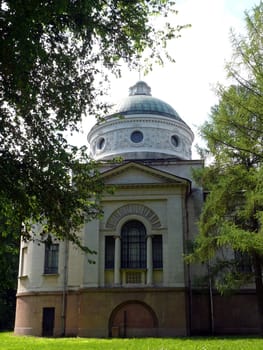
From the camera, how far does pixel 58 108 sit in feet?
31.3

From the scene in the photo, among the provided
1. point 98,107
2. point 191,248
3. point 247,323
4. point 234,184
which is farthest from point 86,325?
point 98,107

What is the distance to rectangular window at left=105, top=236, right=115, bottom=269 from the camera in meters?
23.8

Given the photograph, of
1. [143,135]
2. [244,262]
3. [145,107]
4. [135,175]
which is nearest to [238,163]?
[244,262]

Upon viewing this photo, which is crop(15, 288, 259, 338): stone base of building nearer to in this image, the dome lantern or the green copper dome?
the dome lantern

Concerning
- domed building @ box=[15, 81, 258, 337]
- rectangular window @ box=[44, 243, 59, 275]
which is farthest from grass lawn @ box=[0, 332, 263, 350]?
rectangular window @ box=[44, 243, 59, 275]

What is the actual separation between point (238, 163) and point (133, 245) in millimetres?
10170

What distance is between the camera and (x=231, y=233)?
12211mm

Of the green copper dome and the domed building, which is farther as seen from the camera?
the green copper dome

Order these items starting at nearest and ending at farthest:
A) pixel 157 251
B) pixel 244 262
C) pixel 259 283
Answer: pixel 259 283 < pixel 244 262 < pixel 157 251

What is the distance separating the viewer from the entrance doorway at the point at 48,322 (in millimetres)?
24297

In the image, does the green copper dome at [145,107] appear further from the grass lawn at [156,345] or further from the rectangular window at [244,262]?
the grass lawn at [156,345]

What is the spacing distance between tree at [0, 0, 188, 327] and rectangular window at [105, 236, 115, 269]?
13.6m

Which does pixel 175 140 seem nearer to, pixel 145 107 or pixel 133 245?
pixel 145 107

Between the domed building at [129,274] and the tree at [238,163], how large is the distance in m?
3.74
